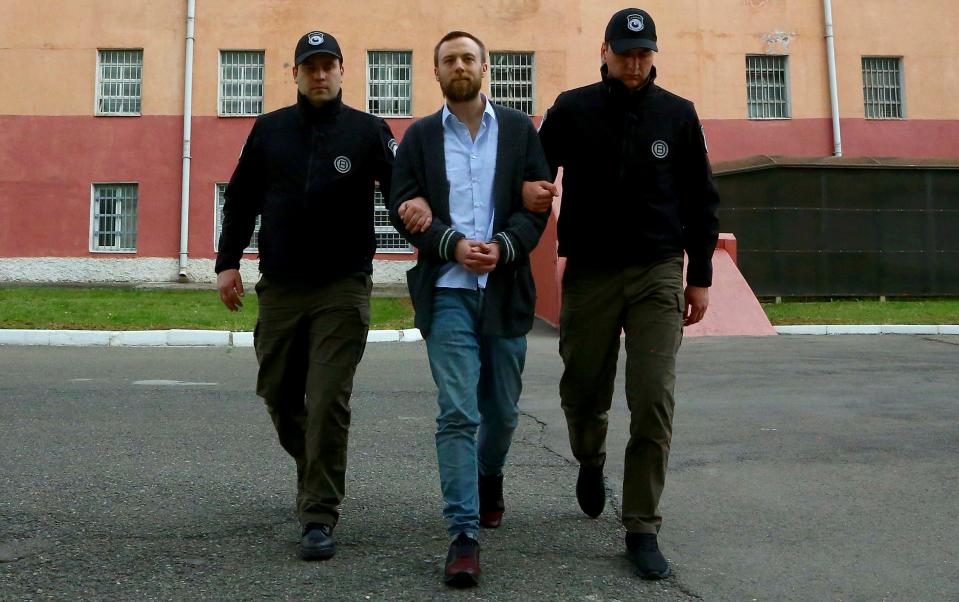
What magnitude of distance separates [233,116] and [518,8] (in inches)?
288

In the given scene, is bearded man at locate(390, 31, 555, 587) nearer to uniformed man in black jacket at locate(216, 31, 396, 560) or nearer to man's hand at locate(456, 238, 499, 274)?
man's hand at locate(456, 238, 499, 274)

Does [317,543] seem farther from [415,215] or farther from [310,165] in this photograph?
[310,165]

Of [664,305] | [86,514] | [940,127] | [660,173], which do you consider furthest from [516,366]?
[940,127]

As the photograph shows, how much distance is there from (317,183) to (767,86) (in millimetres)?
22206

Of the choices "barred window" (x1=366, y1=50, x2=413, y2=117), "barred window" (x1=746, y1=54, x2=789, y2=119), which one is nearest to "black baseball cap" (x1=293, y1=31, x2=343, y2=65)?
"barred window" (x1=366, y1=50, x2=413, y2=117)

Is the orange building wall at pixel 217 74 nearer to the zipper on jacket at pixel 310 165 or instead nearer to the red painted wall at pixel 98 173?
the red painted wall at pixel 98 173

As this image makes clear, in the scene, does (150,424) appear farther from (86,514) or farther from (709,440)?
(709,440)

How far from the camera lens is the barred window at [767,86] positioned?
23828 mm

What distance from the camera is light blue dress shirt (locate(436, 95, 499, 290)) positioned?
3467mm

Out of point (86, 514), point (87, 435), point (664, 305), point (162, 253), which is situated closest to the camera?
point (664, 305)

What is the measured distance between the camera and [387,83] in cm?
2295

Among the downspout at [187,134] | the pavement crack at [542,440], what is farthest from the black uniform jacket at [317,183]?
the downspout at [187,134]

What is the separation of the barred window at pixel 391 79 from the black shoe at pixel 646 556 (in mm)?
20416

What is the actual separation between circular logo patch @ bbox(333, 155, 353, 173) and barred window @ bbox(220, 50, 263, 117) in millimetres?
19919
